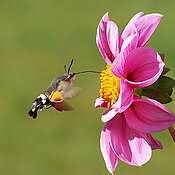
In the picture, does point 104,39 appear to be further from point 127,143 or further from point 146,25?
point 127,143

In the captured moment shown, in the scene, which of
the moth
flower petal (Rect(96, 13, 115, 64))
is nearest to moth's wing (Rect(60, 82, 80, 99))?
the moth

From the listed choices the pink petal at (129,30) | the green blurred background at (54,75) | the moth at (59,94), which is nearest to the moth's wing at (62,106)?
the moth at (59,94)

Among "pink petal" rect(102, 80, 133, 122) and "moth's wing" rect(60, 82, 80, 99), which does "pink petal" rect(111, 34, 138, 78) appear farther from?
"moth's wing" rect(60, 82, 80, 99)

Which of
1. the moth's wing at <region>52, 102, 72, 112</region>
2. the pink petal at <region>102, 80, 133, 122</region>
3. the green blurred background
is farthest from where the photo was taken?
the green blurred background

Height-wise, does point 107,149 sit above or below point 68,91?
below

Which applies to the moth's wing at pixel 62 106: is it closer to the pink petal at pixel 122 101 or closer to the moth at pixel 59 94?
the moth at pixel 59 94

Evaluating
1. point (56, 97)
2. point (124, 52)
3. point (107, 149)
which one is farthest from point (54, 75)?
point (124, 52)

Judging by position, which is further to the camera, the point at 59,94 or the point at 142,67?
the point at 59,94
